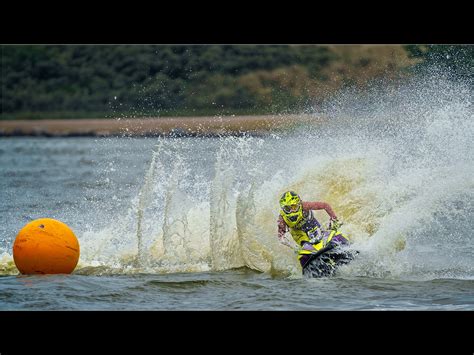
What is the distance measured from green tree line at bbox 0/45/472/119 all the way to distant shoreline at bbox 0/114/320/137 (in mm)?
467

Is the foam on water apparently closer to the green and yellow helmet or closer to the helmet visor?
the green and yellow helmet

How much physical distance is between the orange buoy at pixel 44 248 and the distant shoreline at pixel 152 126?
869 inches

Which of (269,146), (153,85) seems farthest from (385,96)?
(153,85)

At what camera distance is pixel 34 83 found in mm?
53656

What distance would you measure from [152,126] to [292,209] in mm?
31365

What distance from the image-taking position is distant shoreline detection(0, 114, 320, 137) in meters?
40.0

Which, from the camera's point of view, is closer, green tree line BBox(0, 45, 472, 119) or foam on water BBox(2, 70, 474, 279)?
foam on water BBox(2, 70, 474, 279)

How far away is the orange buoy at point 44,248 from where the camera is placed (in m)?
12.9

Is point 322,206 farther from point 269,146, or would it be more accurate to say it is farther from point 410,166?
point 269,146

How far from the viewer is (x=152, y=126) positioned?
44656 millimetres

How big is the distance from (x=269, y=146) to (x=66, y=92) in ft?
78.3

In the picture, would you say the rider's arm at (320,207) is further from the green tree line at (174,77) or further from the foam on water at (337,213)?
the green tree line at (174,77)

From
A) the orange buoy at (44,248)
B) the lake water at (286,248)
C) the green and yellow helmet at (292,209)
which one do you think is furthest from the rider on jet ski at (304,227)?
the orange buoy at (44,248)

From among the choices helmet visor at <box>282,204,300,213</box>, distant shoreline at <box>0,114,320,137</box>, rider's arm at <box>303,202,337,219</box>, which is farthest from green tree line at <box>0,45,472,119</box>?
helmet visor at <box>282,204,300,213</box>
